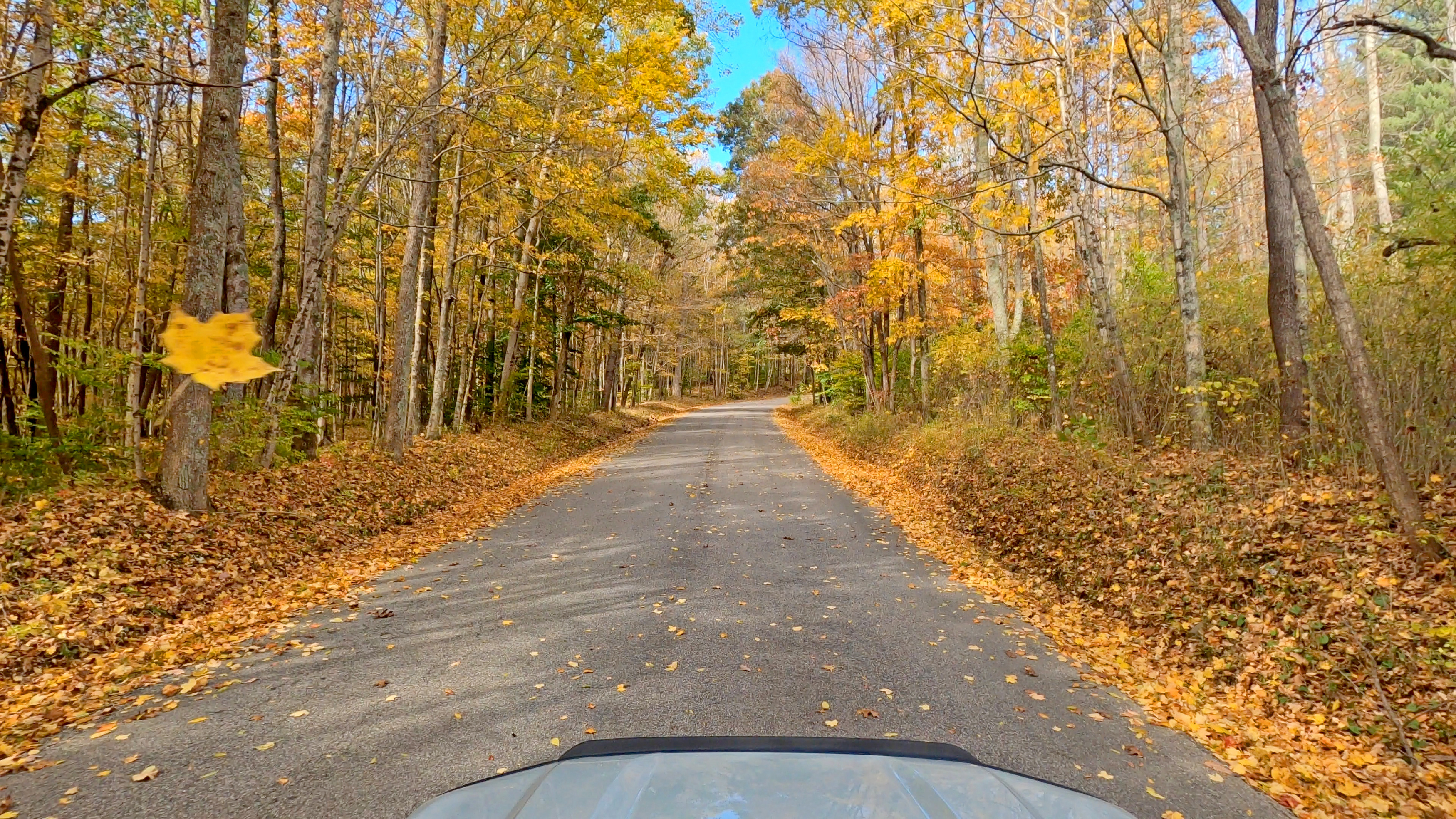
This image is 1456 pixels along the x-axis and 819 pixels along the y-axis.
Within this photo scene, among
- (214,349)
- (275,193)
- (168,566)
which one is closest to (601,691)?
(214,349)

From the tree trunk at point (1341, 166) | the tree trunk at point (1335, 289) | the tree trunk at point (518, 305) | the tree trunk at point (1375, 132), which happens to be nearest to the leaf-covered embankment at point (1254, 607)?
the tree trunk at point (1335, 289)

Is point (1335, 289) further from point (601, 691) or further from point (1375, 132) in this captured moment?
point (1375, 132)

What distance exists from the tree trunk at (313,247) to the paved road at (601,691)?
4.37 meters

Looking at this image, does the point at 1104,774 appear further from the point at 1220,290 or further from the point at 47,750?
the point at 1220,290

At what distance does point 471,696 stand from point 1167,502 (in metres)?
6.56

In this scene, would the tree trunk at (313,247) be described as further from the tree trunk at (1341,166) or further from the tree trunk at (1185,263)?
the tree trunk at (1341,166)

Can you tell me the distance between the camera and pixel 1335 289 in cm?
508

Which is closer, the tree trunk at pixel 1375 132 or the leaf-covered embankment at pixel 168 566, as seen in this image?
the leaf-covered embankment at pixel 168 566

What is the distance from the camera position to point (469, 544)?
783cm

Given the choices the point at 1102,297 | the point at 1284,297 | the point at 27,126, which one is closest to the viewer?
the point at 27,126

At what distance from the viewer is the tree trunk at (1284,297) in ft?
21.7

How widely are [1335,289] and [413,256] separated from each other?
12.5 metres

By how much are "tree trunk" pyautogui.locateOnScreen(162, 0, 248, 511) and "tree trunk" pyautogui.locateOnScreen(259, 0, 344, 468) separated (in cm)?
238

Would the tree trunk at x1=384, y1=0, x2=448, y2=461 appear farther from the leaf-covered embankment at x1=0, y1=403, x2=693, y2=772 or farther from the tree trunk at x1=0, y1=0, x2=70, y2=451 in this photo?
the tree trunk at x1=0, y1=0, x2=70, y2=451
